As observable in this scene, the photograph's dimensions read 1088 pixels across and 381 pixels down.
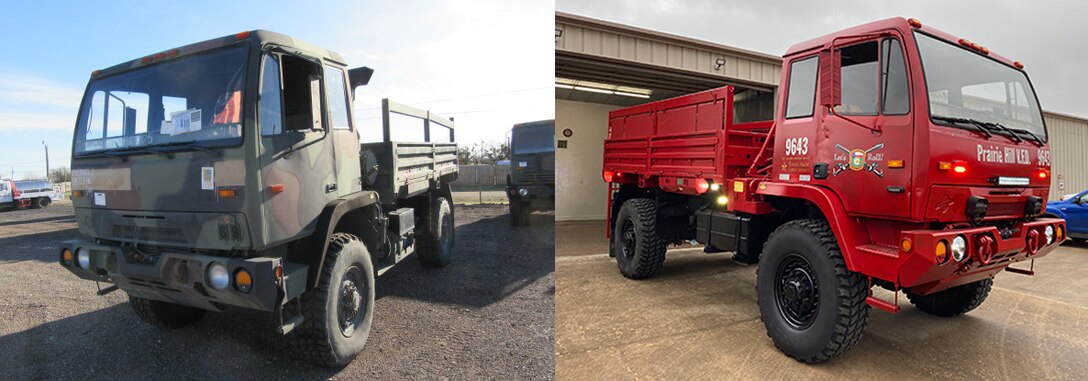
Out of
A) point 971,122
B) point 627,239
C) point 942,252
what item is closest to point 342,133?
point 942,252

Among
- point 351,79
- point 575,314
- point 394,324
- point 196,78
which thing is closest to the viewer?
point 196,78

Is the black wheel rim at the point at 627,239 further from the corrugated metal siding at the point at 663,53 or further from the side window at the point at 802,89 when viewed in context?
the side window at the point at 802,89

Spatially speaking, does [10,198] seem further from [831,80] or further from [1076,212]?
[1076,212]

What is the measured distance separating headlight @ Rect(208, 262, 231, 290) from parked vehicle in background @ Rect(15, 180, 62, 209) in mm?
579

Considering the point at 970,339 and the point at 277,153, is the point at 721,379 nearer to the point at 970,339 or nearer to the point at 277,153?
the point at 970,339

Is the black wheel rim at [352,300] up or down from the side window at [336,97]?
down

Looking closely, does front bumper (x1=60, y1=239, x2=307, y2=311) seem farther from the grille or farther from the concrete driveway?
the concrete driveway

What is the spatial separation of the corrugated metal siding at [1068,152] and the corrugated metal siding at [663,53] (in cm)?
494

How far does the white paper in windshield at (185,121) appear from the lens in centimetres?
174

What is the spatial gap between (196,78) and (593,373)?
189 centimetres

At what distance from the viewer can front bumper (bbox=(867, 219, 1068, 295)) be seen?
84.6 inches

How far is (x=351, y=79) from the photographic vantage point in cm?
212

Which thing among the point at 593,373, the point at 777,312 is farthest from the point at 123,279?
the point at 777,312

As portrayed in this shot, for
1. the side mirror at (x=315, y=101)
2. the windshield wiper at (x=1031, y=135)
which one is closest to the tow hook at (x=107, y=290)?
the side mirror at (x=315, y=101)
